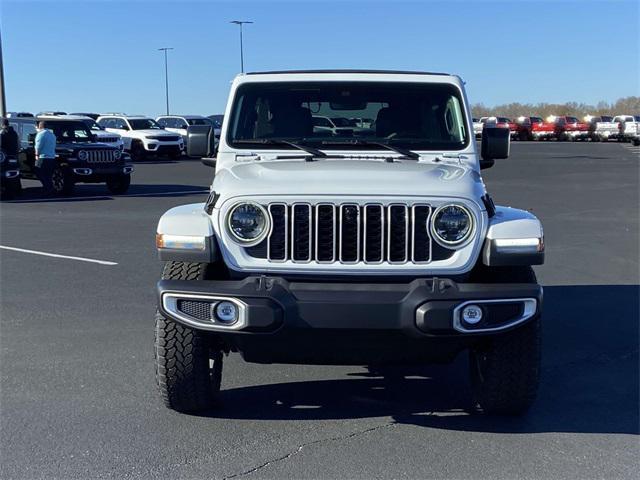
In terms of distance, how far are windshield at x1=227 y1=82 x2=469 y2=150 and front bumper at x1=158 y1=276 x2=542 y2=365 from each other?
1.79 metres

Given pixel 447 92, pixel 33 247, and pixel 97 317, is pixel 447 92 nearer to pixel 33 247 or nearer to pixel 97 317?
pixel 97 317

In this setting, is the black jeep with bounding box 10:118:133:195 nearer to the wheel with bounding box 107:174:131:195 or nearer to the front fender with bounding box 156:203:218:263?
the wheel with bounding box 107:174:131:195

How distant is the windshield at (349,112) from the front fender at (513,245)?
56.2 inches

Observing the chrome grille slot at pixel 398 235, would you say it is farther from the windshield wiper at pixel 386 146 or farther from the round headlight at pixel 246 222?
the windshield wiper at pixel 386 146

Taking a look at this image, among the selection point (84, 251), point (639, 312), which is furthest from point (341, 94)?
point (84, 251)

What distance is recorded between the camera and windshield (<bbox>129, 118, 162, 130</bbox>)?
34.0 meters

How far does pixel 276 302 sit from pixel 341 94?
7.75 ft

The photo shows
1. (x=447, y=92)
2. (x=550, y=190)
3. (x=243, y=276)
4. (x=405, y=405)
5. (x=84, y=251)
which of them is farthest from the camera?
(x=550, y=190)

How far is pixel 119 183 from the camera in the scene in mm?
20484

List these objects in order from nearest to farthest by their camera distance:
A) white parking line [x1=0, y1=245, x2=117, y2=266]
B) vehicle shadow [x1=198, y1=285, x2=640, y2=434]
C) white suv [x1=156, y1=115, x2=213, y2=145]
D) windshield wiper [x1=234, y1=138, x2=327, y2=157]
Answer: vehicle shadow [x1=198, y1=285, x2=640, y2=434] < windshield wiper [x1=234, y1=138, x2=327, y2=157] < white parking line [x1=0, y1=245, x2=117, y2=266] < white suv [x1=156, y1=115, x2=213, y2=145]

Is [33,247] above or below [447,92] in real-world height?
below

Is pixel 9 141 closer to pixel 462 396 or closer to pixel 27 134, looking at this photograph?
pixel 27 134

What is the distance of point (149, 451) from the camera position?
4.46 m

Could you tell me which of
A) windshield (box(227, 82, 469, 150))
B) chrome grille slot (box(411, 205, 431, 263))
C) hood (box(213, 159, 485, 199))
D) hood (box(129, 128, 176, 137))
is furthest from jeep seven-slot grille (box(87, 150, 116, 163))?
chrome grille slot (box(411, 205, 431, 263))
